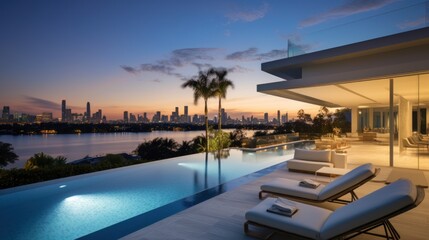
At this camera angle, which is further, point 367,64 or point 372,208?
point 367,64

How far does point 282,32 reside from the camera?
15039mm

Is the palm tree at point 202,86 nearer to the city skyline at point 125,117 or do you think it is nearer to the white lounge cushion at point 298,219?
the city skyline at point 125,117

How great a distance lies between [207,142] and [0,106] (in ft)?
51.5

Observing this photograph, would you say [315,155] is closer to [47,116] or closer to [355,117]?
[355,117]

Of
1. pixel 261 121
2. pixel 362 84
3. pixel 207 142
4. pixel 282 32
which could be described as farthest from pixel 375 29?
pixel 261 121

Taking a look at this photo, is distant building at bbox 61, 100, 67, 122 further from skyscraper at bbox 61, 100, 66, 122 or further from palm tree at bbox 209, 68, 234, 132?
palm tree at bbox 209, 68, 234, 132

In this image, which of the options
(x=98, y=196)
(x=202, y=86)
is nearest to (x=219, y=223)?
(x=98, y=196)

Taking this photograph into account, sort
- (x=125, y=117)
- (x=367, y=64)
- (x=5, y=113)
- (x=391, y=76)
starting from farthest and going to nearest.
Answer: (x=125, y=117) → (x=5, y=113) → (x=367, y=64) → (x=391, y=76)

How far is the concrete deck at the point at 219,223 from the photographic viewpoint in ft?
12.0

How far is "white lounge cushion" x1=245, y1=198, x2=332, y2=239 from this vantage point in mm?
3099

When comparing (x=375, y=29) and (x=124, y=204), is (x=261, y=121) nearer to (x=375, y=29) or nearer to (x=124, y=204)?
(x=375, y=29)

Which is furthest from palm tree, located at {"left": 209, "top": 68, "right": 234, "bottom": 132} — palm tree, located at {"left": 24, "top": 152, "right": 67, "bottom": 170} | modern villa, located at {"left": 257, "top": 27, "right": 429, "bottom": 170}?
palm tree, located at {"left": 24, "top": 152, "right": 67, "bottom": 170}

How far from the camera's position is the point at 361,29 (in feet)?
36.1

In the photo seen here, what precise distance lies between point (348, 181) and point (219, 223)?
2154 mm
